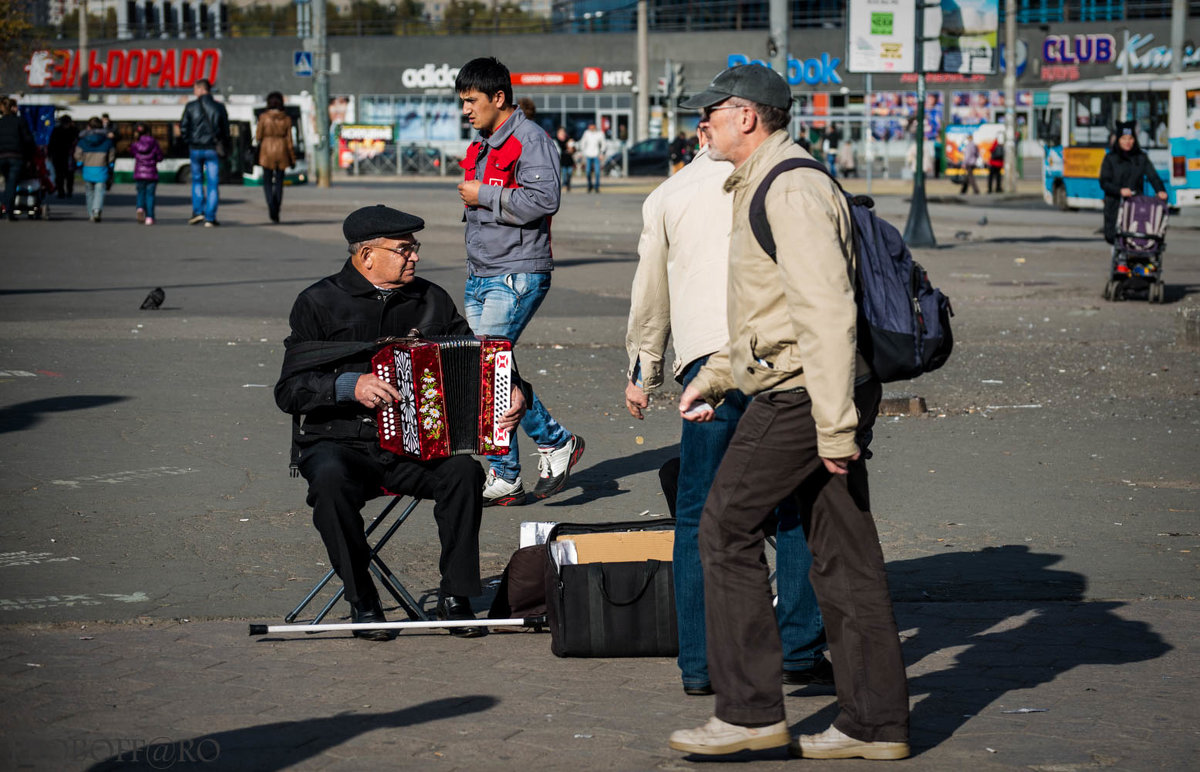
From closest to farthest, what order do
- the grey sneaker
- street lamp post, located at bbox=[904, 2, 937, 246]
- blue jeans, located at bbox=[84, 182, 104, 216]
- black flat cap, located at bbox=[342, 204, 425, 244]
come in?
1. black flat cap, located at bbox=[342, 204, 425, 244]
2. the grey sneaker
3. street lamp post, located at bbox=[904, 2, 937, 246]
4. blue jeans, located at bbox=[84, 182, 104, 216]

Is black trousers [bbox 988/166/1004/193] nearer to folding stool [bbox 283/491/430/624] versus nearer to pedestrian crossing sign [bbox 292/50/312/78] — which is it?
pedestrian crossing sign [bbox 292/50/312/78]

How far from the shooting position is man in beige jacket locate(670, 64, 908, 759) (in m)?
3.96

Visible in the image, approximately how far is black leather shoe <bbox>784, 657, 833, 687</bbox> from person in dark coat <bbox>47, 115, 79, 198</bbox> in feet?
112

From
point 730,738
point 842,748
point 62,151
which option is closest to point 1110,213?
point 842,748

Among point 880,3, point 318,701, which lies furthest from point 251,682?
point 880,3

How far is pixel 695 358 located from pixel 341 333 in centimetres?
148

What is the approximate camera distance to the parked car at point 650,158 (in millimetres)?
54031

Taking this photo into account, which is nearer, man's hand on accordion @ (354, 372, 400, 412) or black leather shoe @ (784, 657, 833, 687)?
black leather shoe @ (784, 657, 833, 687)

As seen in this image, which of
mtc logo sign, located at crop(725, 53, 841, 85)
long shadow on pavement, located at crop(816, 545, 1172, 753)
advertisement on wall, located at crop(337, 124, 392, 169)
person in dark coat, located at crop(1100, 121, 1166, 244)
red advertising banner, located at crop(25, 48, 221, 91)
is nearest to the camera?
long shadow on pavement, located at crop(816, 545, 1172, 753)

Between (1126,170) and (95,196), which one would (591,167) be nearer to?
(95,196)

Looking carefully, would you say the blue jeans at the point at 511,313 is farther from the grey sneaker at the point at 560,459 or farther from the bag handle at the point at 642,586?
the bag handle at the point at 642,586

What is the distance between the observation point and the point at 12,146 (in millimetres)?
25344

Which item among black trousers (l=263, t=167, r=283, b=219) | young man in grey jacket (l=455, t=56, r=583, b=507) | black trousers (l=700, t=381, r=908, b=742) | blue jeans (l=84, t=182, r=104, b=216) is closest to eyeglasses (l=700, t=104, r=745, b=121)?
black trousers (l=700, t=381, r=908, b=742)

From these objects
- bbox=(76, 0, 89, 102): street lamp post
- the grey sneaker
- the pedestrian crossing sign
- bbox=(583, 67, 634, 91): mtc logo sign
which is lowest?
the grey sneaker
